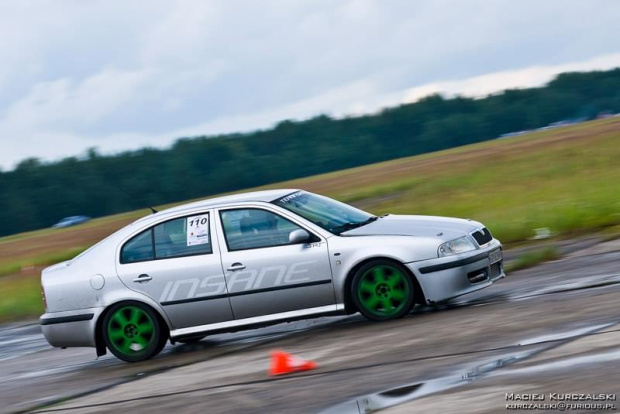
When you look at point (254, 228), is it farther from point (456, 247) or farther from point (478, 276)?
point (478, 276)

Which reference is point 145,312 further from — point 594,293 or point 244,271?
point 594,293

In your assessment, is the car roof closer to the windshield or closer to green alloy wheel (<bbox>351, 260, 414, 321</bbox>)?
the windshield

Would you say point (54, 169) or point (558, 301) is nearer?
point (558, 301)

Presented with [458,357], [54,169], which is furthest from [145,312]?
[54,169]

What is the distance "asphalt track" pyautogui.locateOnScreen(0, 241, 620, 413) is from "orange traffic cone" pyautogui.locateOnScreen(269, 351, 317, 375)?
0.12 metres

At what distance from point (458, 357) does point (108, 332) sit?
4.17m

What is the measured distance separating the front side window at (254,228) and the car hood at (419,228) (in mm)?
613

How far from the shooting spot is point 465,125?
107 metres

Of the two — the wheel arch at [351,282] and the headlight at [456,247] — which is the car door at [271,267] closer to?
the wheel arch at [351,282]

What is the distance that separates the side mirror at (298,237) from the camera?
9922mm

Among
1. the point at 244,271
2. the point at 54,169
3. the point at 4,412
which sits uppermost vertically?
the point at 54,169

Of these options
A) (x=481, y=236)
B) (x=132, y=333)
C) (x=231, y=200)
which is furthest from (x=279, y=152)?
(x=481, y=236)

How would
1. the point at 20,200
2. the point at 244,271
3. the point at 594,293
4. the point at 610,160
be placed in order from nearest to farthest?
the point at 594,293 < the point at 244,271 < the point at 610,160 < the point at 20,200

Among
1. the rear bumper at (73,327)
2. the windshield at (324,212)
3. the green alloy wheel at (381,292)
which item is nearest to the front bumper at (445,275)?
the green alloy wheel at (381,292)
